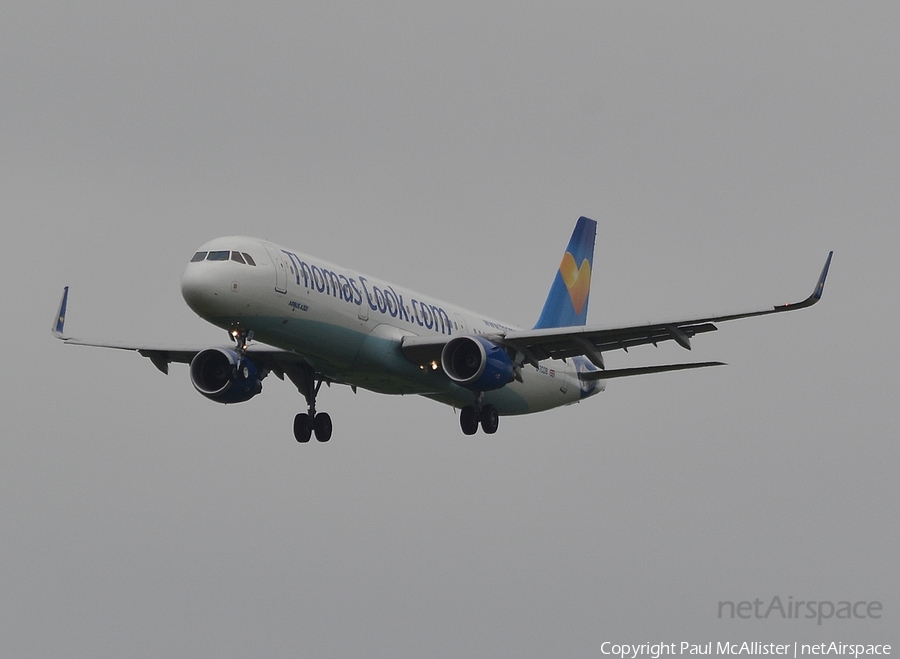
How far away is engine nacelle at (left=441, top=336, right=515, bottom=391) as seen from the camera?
43062mm

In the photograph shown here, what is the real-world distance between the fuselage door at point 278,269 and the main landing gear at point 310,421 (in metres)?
7.81

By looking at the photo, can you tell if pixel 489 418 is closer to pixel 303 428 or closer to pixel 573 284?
pixel 303 428

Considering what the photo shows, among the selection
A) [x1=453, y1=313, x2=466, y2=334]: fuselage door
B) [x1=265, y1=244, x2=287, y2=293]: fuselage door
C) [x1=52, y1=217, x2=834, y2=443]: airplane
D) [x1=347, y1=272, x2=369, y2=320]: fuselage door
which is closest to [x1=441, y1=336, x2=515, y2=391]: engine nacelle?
[x1=52, y1=217, x2=834, y2=443]: airplane

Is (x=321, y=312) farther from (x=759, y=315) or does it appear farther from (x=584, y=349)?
(x=759, y=315)

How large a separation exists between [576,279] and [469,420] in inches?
479

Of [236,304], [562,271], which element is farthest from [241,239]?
[562,271]

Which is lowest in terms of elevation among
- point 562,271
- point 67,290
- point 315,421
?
point 315,421

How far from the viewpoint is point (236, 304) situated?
39.1 meters

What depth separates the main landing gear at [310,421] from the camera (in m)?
47.6

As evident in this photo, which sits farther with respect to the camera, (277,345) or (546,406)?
(546,406)

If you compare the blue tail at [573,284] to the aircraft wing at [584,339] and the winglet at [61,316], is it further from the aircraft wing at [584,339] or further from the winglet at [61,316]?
the winglet at [61,316]

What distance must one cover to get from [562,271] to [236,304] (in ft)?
65.7

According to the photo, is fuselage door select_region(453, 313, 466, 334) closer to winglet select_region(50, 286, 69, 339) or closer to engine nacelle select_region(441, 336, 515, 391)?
engine nacelle select_region(441, 336, 515, 391)

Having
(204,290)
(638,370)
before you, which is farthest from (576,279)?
(204,290)
